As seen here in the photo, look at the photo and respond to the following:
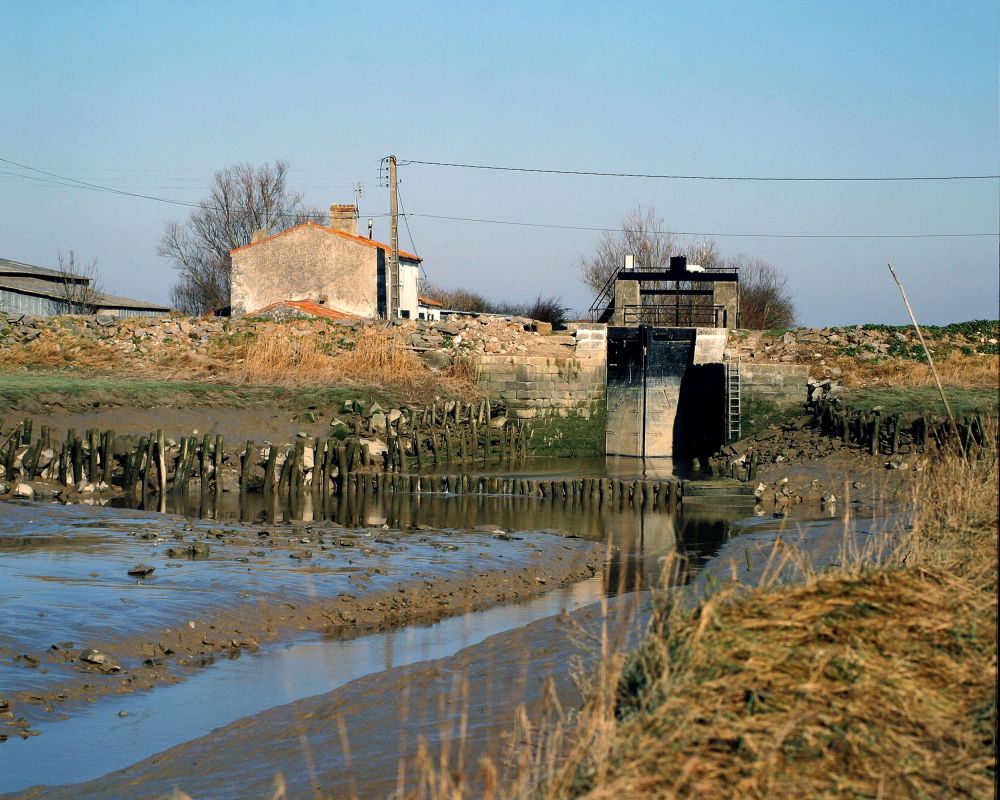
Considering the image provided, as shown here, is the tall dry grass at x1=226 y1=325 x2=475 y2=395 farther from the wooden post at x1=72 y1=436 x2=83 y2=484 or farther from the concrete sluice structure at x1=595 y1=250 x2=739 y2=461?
the wooden post at x1=72 y1=436 x2=83 y2=484

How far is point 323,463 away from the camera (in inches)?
944

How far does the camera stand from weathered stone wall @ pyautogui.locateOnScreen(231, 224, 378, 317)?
4772 centimetres

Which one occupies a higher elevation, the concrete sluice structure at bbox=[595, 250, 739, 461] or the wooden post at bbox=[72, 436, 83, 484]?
the concrete sluice structure at bbox=[595, 250, 739, 461]

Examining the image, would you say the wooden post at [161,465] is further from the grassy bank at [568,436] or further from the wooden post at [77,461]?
the grassy bank at [568,436]

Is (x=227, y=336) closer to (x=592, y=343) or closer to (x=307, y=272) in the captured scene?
(x=592, y=343)

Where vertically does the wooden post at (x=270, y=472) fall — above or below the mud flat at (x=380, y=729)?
above

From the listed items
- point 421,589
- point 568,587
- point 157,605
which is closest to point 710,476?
point 568,587

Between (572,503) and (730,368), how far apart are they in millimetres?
11209

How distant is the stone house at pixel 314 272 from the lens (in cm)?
4772

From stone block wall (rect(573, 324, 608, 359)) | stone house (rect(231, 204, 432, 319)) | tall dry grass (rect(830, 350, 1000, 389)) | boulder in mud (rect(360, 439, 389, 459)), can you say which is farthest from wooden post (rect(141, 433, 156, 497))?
stone house (rect(231, 204, 432, 319))

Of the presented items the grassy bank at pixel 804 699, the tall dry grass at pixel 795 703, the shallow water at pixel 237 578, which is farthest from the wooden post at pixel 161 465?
the grassy bank at pixel 804 699

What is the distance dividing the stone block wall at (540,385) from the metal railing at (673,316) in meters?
3.49

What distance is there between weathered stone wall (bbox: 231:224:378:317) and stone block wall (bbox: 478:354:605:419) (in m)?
15.4

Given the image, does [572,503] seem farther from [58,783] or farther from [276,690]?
[58,783]
